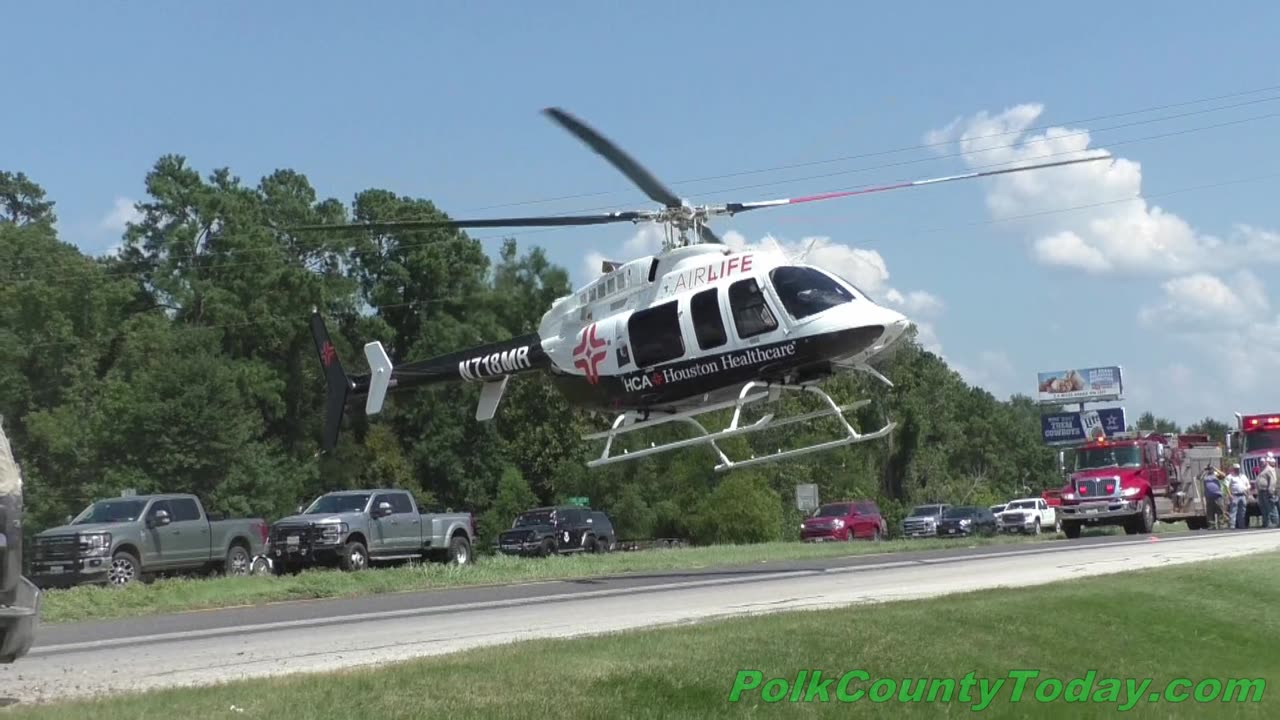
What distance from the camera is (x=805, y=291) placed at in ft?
65.1

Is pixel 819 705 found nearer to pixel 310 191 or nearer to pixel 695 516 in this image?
pixel 695 516

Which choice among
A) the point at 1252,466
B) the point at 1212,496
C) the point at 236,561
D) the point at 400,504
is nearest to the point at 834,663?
the point at 400,504

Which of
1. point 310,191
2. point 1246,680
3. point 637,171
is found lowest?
point 1246,680

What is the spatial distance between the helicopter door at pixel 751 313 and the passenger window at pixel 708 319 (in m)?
0.24

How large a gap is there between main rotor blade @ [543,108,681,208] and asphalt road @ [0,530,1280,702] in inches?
230

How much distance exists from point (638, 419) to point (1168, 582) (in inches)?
352

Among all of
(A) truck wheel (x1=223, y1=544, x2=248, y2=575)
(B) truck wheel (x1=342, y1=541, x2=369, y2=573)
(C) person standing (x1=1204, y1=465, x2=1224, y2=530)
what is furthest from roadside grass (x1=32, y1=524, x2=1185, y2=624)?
(C) person standing (x1=1204, y1=465, x2=1224, y2=530)

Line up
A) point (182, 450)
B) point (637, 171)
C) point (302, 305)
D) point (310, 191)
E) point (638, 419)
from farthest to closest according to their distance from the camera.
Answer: point (310, 191) → point (302, 305) → point (182, 450) → point (638, 419) → point (637, 171)

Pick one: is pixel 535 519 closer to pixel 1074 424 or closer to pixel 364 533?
pixel 364 533

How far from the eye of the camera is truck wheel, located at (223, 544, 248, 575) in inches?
1166

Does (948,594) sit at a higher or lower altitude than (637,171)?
lower

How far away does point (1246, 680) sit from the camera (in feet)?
40.0

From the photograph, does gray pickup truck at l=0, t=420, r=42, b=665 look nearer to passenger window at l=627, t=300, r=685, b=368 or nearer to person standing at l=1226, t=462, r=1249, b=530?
passenger window at l=627, t=300, r=685, b=368

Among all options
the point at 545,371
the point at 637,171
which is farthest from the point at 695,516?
the point at 637,171
